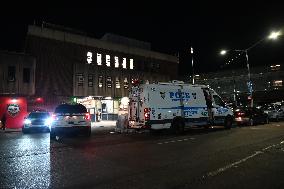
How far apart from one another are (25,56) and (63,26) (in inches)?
370

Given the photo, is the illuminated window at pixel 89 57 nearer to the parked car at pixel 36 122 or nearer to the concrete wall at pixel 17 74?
the concrete wall at pixel 17 74

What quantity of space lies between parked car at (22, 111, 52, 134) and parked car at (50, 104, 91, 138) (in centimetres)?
596

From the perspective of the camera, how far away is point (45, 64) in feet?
109

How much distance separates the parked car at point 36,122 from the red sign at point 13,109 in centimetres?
820

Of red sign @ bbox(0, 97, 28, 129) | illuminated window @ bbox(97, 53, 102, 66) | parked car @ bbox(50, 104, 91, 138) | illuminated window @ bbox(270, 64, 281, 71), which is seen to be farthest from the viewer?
illuminated window @ bbox(270, 64, 281, 71)

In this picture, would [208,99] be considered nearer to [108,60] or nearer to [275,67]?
[108,60]

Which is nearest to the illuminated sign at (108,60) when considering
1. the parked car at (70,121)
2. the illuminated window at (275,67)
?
the parked car at (70,121)

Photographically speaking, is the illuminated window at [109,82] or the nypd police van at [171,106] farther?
the illuminated window at [109,82]

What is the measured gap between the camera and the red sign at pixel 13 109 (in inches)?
1199

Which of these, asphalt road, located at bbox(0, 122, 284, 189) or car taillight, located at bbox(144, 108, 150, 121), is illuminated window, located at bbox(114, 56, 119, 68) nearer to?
car taillight, located at bbox(144, 108, 150, 121)

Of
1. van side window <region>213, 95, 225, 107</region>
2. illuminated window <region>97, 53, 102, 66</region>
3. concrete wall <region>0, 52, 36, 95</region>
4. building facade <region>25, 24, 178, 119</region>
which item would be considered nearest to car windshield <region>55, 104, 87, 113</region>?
van side window <region>213, 95, 225, 107</region>

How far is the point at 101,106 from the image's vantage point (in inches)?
1558

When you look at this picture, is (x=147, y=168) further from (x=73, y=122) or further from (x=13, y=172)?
(x=73, y=122)

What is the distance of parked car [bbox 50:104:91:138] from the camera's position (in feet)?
53.9
